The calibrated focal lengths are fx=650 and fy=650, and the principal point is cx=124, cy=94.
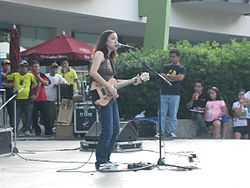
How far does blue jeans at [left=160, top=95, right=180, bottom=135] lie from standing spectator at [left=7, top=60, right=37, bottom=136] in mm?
3145

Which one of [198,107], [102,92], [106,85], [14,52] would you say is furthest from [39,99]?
[106,85]

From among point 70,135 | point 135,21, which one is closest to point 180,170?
point 70,135

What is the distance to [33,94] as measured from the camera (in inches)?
596

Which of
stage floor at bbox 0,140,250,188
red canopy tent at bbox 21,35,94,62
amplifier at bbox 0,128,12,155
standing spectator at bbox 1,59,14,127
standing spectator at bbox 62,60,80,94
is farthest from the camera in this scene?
red canopy tent at bbox 21,35,94,62

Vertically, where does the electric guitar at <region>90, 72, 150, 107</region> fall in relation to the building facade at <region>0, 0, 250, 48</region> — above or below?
below

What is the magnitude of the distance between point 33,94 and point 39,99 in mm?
316

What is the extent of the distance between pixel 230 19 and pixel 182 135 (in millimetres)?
17523

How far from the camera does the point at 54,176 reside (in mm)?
8305

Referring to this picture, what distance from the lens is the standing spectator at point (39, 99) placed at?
15.2 m

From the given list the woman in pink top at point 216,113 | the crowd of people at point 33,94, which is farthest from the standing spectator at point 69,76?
the woman in pink top at point 216,113

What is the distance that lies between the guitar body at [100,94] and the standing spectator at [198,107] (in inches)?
282

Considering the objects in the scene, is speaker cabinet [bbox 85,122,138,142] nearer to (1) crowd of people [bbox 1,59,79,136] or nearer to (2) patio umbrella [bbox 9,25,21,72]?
(1) crowd of people [bbox 1,59,79,136]

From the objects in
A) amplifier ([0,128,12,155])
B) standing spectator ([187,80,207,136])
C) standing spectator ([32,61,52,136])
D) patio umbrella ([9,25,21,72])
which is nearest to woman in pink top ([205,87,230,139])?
standing spectator ([187,80,207,136])

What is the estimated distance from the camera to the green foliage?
15867 millimetres
